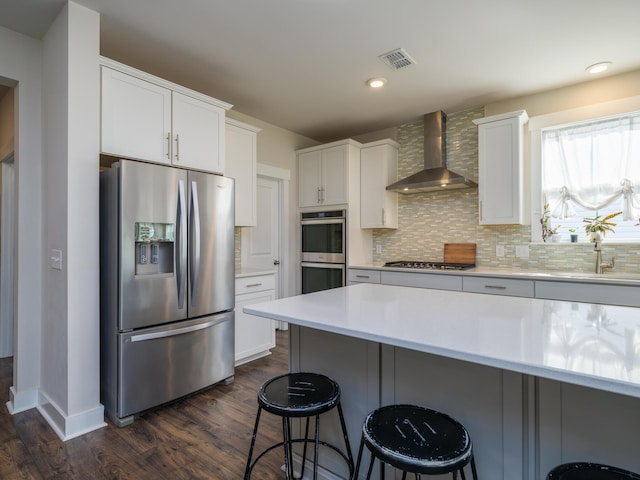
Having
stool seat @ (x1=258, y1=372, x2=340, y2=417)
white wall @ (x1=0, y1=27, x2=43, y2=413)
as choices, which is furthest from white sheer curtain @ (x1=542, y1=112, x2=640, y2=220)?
white wall @ (x1=0, y1=27, x2=43, y2=413)

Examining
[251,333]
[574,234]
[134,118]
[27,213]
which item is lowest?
[251,333]

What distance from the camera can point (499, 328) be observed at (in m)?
1.21

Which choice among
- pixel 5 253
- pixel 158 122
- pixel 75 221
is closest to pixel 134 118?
pixel 158 122

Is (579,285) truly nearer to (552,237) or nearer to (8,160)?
(552,237)

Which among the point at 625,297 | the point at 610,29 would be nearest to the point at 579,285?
the point at 625,297

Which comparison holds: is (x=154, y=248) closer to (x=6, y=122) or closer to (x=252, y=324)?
(x=252, y=324)

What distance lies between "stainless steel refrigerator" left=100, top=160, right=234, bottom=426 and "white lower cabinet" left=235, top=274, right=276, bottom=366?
1.41 feet

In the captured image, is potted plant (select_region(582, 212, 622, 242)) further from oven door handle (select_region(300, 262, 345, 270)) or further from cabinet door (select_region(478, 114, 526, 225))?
oven door handle (select_region(300, 262, 345, 270))

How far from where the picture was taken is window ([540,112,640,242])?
2.95m

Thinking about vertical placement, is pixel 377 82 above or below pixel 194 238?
above

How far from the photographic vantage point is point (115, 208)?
2127 millimetres

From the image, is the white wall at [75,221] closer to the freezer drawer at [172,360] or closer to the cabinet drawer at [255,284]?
the freezer drawer at [172,360]

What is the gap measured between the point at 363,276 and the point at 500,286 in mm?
1394

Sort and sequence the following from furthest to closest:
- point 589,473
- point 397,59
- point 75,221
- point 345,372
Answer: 1. point 397,59
2. point 75,221
3. point 345,372
4. point 589,473
